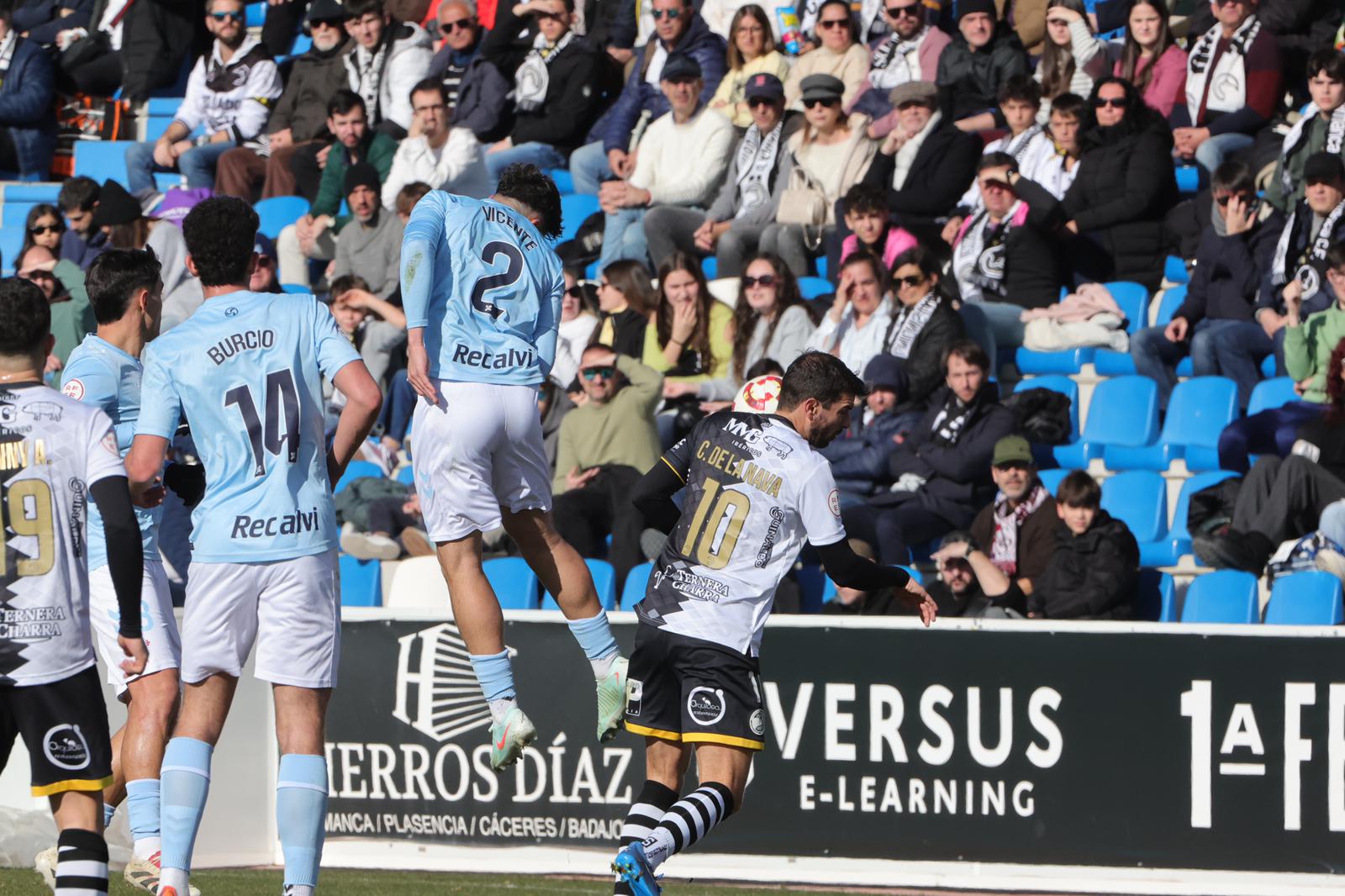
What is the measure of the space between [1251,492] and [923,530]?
70.0 inches

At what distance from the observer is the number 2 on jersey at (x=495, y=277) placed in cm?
721

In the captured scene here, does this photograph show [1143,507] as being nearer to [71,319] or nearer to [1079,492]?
[1079,492]

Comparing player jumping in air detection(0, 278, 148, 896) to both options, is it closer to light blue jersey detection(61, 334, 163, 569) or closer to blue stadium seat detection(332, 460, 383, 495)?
light blue jersey detection(61, 334, 163, 569)

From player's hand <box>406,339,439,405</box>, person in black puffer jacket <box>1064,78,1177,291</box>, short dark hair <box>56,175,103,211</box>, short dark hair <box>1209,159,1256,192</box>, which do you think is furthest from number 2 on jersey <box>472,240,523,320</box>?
short dark hair <box>56,175,103,211</box>

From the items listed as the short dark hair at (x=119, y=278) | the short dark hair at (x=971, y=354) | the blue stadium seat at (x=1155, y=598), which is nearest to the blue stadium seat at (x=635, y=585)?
the short dark hair at (x=971, y=354)

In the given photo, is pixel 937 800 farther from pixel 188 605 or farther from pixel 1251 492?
pixel 188 605

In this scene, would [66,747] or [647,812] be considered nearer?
[66,747]

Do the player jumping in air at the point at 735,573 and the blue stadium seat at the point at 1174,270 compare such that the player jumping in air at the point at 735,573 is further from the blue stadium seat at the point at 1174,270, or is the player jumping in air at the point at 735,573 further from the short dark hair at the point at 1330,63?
the blue stadium seat at the point at 1174,270

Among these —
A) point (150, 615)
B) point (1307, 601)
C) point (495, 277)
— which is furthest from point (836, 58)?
point (150, 615)

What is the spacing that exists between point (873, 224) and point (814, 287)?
2.82 feet

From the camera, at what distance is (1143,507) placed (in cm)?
1145

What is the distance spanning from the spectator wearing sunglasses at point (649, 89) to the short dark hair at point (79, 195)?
3681mm

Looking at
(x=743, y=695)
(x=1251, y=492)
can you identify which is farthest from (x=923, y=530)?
(x=743, y=695)

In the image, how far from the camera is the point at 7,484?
18.6ft
